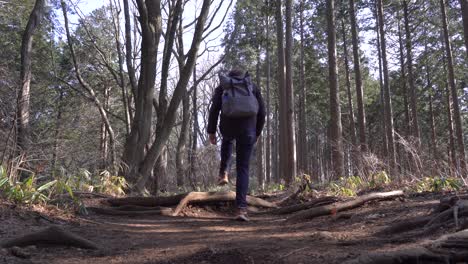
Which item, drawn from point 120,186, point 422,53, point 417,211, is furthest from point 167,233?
point 422,53

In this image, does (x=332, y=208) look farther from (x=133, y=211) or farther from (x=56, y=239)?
(x=56, y=239)

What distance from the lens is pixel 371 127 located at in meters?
39.8

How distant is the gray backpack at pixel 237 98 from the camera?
512 centimetres

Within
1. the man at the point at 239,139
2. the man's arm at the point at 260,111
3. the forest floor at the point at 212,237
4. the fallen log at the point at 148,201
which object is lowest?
the forest floor at the point at 212,237

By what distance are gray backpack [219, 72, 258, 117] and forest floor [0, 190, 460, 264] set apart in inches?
53.6

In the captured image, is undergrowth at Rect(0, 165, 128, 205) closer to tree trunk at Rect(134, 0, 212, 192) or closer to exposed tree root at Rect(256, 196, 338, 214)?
tree trunk at Rect(134, 0, 212, 192)

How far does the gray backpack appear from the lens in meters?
5.12

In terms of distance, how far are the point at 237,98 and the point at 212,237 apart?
1970mm

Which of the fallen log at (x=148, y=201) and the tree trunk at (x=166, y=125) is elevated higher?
the tree trunk at (x=166, y=125)

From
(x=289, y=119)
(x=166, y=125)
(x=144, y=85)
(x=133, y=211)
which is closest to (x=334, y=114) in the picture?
(x=289, y=119)

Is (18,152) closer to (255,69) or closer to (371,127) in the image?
(255,69)

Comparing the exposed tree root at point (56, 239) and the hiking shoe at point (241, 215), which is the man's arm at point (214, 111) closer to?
the hiking shoe at point (241, 215)

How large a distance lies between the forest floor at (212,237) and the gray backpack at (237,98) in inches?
53.6

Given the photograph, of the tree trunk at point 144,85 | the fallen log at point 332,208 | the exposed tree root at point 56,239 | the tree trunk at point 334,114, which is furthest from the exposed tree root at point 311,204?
the tree trunk at point 334,114
